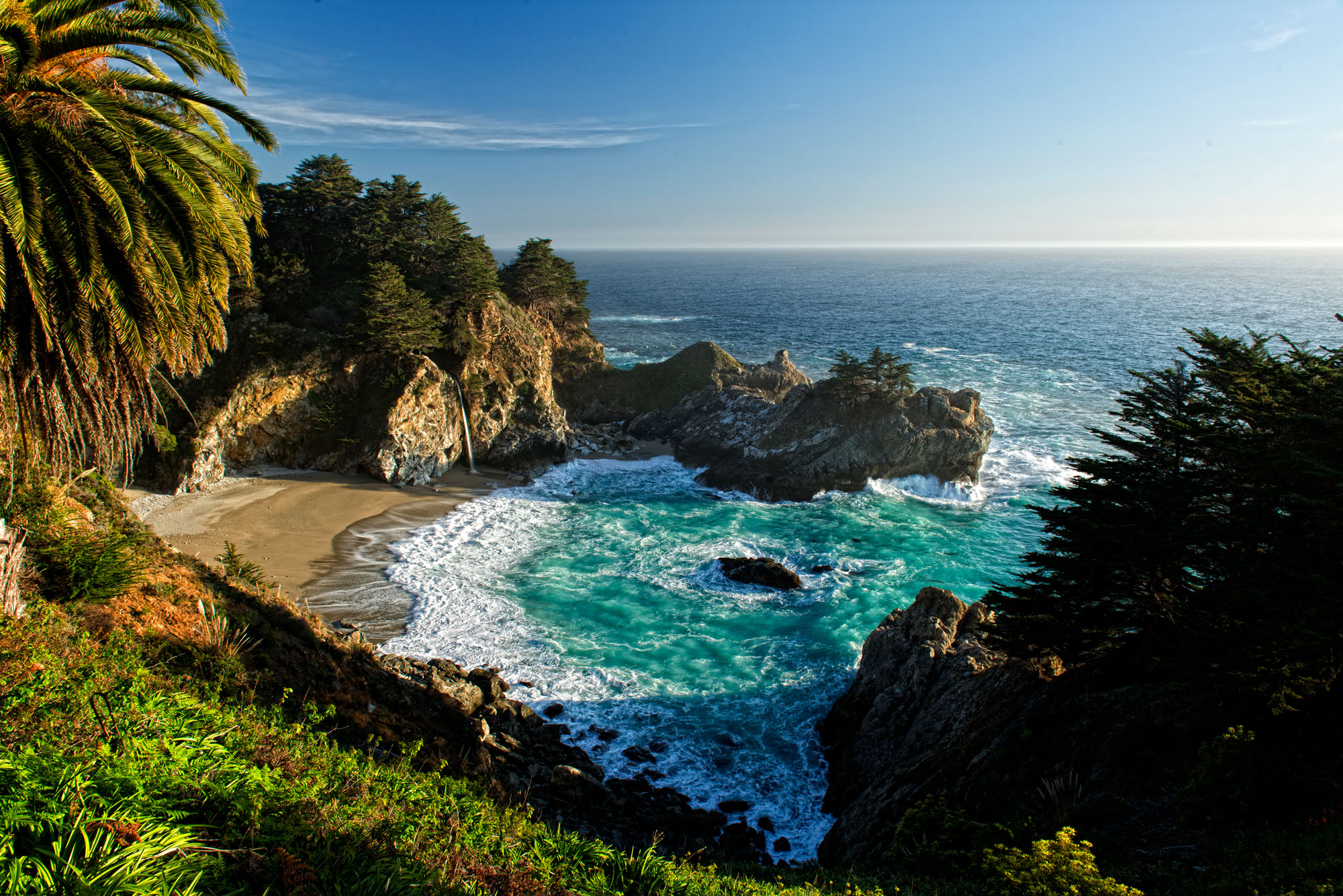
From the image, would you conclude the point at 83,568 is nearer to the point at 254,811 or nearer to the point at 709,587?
the point at 254,811

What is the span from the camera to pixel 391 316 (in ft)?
111

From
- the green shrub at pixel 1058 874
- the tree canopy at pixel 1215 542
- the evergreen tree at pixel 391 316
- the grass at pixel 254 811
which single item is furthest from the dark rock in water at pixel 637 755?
the evergreen tree at pixel 391 316

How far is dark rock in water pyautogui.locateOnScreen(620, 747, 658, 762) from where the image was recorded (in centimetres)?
1694

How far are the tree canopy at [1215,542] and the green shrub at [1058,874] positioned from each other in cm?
566

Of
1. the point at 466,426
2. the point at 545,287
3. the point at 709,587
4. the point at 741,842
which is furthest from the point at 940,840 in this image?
the point at 545,287

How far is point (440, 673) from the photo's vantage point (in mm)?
16797

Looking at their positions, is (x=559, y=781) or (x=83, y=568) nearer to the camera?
(x=83, y=568)

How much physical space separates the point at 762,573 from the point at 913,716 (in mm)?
10444

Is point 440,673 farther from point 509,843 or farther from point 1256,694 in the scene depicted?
point 1256,694

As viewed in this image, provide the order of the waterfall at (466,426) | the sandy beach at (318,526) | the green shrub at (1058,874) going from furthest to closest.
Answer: the waterfall at (466,426) < the sandy beach at (318,526) < the green shrub at (1058,874)

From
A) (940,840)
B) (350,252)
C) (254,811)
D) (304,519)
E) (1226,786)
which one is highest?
(350,252)

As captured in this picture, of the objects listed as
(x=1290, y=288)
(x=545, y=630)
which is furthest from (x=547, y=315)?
(x=1290, y=288)

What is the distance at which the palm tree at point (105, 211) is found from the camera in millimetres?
6820

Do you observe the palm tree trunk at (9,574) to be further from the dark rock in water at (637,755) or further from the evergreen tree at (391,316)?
the evergreen tree at (391,316)
